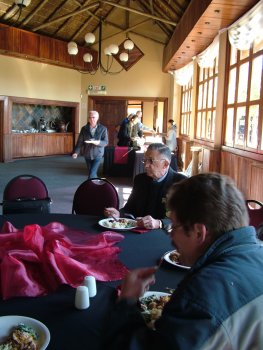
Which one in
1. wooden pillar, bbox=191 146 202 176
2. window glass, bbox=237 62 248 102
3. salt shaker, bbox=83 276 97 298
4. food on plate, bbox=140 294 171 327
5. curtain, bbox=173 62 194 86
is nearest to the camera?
food on plate, bbox=140 294 171 327

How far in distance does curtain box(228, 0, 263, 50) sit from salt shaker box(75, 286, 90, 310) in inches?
161

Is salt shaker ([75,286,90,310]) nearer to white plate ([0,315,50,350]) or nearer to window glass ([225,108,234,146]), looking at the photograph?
white plate ([0,315,50,350])

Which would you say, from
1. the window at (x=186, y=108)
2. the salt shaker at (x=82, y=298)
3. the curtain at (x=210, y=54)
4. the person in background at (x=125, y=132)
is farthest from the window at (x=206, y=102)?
the salt shaker at (x=82, y=298)

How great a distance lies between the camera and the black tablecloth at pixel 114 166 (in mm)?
8789

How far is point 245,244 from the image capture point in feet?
3.08

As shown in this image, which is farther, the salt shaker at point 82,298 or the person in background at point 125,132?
the person in background at point 125,132

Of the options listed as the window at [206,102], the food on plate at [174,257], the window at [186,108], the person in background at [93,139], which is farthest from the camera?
the window at [186,108]

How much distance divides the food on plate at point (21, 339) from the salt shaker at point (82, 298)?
0.20 meters

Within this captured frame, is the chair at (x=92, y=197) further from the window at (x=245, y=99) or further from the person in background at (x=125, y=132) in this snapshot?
the person in background at (x=125, y=132)

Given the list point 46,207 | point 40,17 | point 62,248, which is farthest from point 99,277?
point 40,17

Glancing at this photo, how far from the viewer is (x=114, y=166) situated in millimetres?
Result: 8875

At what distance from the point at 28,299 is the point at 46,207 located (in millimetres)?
1573

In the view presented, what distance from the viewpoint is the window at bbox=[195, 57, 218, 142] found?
24.9 ft

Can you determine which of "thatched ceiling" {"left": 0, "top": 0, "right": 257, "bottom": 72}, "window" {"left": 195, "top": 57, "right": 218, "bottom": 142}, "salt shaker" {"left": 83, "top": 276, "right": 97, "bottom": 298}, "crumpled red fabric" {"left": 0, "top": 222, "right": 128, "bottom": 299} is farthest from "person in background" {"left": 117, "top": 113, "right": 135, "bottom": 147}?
"salt shaker" {"left": 83, "top": 276, "right": 97, "bottom": 298}
